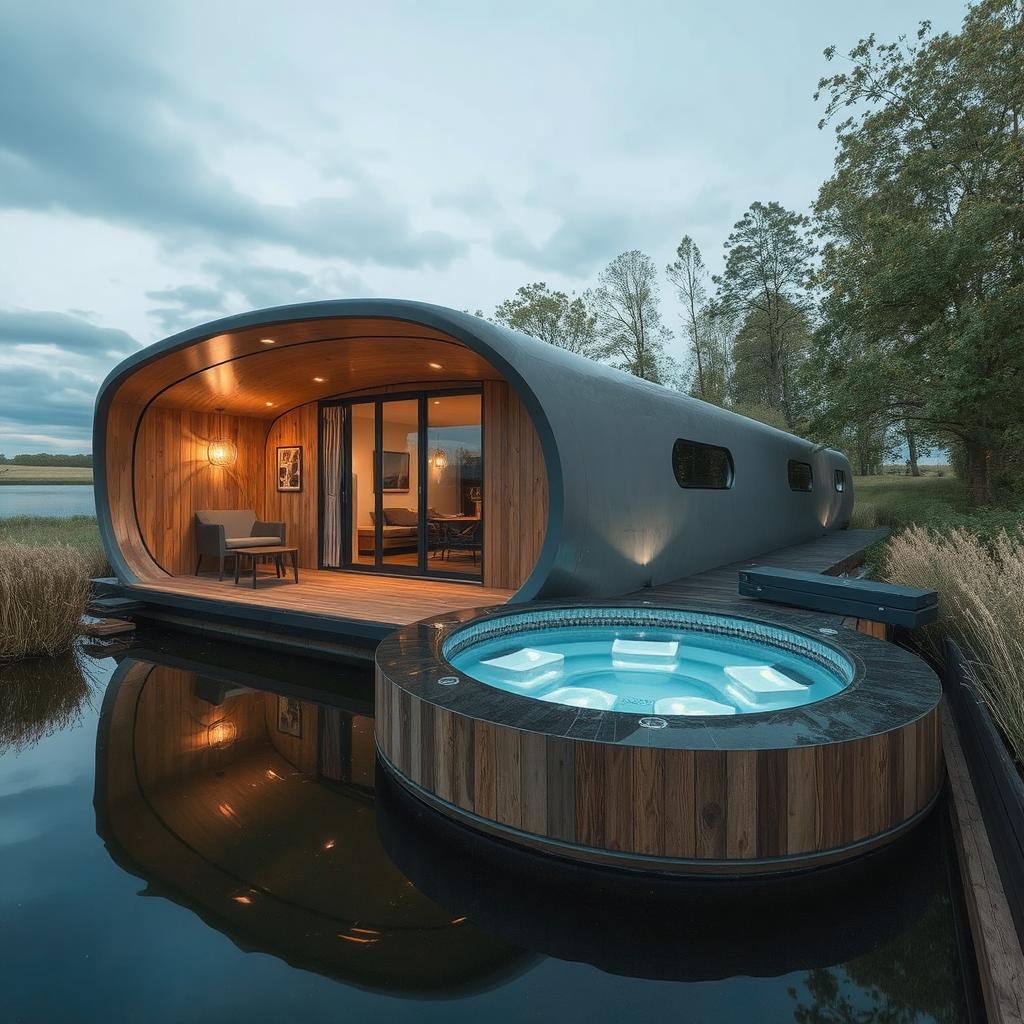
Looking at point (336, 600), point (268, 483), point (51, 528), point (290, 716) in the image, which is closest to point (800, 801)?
point (290, 716)

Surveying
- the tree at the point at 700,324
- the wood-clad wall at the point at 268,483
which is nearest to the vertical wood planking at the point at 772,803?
the wood-clad wall at the point at 268,483

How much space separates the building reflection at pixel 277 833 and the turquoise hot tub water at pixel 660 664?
3.57 feet

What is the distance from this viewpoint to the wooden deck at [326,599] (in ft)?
18.6

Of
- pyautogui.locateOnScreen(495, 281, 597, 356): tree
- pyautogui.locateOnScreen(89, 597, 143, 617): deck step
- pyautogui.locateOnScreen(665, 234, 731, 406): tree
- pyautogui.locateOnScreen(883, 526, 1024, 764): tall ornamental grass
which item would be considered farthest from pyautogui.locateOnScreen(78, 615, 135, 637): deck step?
pyautogui.locateOnScreen(665, 234, 731, 406): tree

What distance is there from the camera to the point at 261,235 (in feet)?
87.8

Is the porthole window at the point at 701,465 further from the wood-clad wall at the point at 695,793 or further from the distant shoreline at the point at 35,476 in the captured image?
the distant shoreline at the point at 35,476

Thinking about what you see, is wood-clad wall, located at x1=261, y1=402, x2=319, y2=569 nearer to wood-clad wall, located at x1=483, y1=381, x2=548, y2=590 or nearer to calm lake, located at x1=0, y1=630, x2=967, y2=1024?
wood-clad wall, located at x1=483, y1=381, x2=548, y2=590

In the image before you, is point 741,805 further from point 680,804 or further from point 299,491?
point 299,491

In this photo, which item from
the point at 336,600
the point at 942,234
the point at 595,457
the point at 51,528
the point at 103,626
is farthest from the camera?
the point at 51,528

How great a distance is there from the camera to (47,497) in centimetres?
1133

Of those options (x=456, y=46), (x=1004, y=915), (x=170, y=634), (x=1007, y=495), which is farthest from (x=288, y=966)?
(x=1007, y=495)

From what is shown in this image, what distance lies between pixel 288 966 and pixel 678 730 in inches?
61.0

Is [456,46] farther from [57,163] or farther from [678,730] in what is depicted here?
[678,730]

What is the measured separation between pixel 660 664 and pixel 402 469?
5119 millimetres
